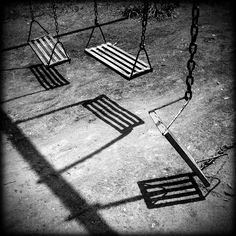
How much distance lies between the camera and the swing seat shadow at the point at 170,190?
313cm

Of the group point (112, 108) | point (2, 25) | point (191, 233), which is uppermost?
point (2, 25)

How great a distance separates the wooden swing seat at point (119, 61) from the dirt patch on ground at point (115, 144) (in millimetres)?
691

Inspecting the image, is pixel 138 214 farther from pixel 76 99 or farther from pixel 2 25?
pixel 2 25

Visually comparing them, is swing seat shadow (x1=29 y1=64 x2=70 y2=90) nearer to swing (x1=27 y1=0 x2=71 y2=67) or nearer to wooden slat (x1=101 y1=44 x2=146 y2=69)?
swing (x1=27 y1=0 x2=71 y2=67)

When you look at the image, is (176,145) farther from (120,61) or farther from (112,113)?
(120,61)

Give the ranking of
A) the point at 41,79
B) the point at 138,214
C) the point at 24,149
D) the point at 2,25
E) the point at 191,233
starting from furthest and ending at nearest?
the point at 2,25 < the point at 41,79 < the point at 24,149 < the point at 138,214 < the point at 191,233

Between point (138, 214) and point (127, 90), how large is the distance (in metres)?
2.39

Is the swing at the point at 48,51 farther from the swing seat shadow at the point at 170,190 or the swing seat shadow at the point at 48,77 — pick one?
the swing seat shadow at the point at 170,190

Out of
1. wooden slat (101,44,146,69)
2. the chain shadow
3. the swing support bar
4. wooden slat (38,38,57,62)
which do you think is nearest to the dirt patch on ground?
the chain shadow

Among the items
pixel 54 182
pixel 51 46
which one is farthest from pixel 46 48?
pixel 54 182

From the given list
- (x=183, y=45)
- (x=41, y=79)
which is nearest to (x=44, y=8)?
(x=41, y=79)

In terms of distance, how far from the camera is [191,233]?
9.21 ft

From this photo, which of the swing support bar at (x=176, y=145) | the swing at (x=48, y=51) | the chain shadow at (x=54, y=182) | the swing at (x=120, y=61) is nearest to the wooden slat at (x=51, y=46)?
the swing at (x=48, y=51)

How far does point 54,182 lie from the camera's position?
133 inches
